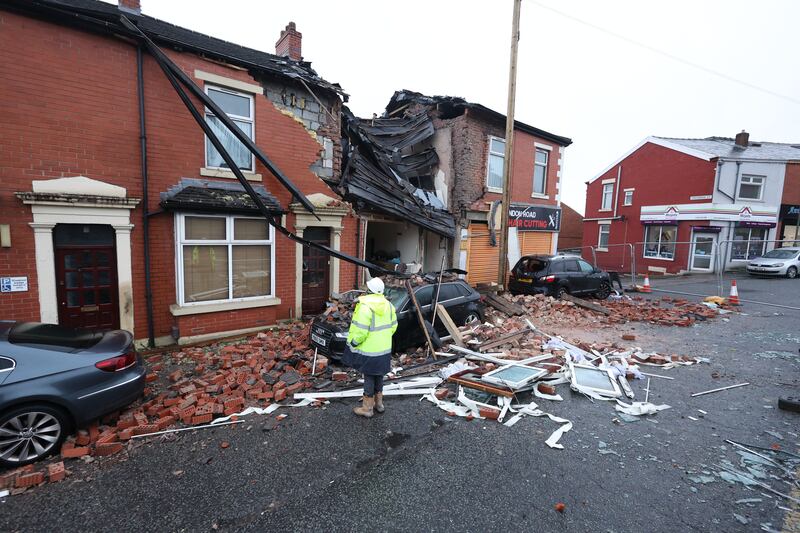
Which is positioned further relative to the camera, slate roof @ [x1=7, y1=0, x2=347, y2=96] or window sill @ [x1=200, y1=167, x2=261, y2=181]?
window sill @ [x1=200, y1=167, x2=261, y2=181]

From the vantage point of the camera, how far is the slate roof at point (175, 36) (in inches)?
244

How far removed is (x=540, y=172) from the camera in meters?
15.8

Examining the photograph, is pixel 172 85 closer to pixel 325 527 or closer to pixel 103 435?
pixel 103 435

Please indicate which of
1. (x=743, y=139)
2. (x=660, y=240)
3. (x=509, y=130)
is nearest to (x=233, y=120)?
(x=509, y=130)

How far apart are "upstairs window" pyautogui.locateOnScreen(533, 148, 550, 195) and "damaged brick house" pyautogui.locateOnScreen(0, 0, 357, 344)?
30.8 ft

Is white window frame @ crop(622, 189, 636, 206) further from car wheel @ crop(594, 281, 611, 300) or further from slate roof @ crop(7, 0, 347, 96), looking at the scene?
slate roof @ crop(7, 0, 347, 96)

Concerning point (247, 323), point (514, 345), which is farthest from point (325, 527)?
point (247, 323)

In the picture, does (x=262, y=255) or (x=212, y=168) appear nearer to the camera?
(x=212, y=168)

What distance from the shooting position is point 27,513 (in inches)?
125

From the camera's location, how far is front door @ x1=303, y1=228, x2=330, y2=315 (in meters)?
9.55

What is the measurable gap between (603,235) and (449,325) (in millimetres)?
23368

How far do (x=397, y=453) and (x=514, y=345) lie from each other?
13.9 feet

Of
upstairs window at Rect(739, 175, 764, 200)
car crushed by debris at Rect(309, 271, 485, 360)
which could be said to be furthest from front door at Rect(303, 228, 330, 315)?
upstairs window at Rect(739, 175, 764, 200)

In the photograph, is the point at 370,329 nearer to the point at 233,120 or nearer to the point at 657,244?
the point at 233,120
